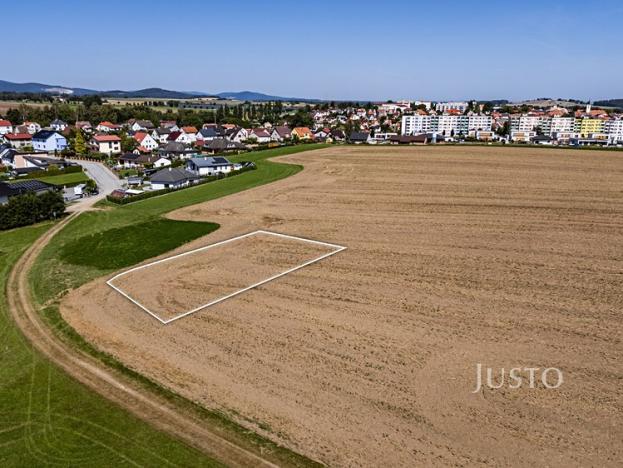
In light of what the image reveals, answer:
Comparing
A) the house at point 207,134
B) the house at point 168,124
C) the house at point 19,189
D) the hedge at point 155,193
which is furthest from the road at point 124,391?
the house at point 168,124

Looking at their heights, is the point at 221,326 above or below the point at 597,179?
below

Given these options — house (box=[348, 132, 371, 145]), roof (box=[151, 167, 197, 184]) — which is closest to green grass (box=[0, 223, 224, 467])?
roof (box=[151, 167, 197, 184])

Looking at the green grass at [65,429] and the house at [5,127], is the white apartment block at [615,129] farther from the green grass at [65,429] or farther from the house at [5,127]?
the house at [5,127]

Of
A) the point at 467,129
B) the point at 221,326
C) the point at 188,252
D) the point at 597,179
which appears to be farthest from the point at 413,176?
the point at 467,129

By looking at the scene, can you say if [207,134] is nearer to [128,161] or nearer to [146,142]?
[146,142]

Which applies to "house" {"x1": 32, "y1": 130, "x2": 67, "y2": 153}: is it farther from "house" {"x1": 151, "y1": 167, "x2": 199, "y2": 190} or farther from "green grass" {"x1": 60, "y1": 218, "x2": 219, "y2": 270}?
"green grass" {"x1": 60, "y1": 218, "x2": 219, "y2": 270}

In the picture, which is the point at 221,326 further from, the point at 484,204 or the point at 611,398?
the point at 484,204
